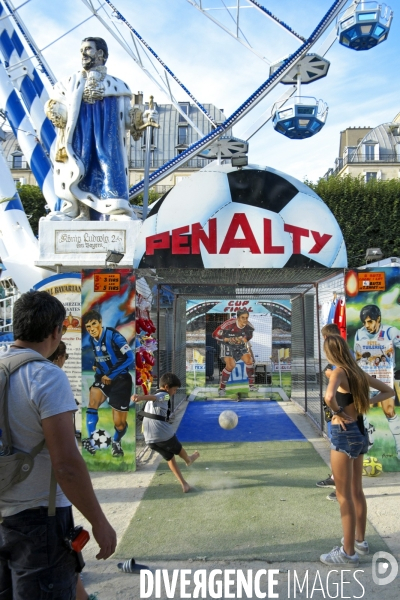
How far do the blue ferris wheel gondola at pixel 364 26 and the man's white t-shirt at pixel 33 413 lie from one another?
11914mm

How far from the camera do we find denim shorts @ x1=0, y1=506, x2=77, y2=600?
2.06m

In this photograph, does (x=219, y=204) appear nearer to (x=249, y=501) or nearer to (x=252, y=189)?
(x=252, y=189)

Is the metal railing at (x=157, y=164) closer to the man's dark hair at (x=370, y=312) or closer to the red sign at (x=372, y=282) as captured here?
the red sign at (x=372, y=282)

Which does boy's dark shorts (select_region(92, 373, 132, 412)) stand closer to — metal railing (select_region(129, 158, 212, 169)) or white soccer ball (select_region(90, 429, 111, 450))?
white soccer ball (select_region(90, 429, 111, 450))

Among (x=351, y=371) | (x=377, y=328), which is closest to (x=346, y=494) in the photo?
(x=351, y=371)

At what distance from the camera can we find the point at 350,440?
12.2 ft

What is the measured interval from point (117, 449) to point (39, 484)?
4.40 meters

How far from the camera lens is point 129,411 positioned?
6410 mm

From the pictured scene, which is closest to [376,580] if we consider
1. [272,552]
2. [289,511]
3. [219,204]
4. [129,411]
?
[272,552]

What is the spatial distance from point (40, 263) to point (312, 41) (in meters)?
9.06

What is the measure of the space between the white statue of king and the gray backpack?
7.97m

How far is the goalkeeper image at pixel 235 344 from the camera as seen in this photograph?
487 inches

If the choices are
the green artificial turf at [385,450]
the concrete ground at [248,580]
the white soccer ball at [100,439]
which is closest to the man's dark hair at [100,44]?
the white soccer ball at [100,439]

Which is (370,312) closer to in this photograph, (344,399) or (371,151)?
(344,399)
